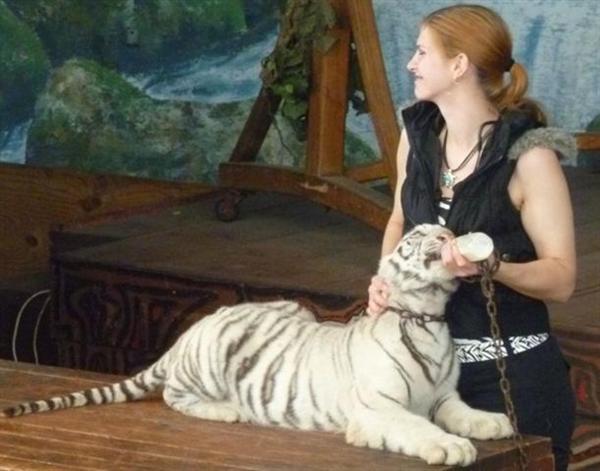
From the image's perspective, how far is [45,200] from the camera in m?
6.98

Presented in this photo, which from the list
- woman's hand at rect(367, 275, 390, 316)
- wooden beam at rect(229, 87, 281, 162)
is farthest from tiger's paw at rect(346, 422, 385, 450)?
wooden beam at rect(229, 87, 281, 162)

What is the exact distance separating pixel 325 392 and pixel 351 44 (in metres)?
2.56

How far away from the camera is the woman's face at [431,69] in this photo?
11.8ft

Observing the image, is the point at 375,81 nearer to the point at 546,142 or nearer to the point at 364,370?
the point at 546,142

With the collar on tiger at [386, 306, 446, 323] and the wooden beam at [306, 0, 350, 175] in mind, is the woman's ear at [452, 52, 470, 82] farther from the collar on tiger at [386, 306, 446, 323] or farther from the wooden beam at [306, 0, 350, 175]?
the wooden beam at [306, 0, 350, 175]

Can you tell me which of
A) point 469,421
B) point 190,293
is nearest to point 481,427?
point 469,421

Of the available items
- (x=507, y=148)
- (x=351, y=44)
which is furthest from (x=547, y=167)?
(x=351, y=44)

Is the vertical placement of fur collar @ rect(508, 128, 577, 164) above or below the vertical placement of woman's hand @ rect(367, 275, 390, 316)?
above

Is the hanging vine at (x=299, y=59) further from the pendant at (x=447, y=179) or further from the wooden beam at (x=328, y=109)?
the pendant at (x=447, y=179)

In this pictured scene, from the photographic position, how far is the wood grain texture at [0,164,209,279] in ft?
22.5

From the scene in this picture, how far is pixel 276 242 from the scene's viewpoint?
5.92 m

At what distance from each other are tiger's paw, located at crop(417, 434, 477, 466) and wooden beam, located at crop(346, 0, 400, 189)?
2511mm

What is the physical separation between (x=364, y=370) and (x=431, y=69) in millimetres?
627

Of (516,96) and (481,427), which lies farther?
(516,96)
